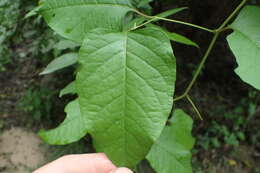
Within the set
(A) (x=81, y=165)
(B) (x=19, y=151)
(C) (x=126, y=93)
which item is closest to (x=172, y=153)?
(A) (x=81, y=165)

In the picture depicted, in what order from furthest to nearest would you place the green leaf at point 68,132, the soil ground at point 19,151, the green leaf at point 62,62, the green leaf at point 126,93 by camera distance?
the soil ground at point 19,151, the green leaf at point 62,62, the green leaf at point 68,132, the green leaf at point 126,93

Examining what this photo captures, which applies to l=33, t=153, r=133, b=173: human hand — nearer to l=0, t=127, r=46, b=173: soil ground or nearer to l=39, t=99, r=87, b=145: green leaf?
l=39, t=99, r=87, b=145: green leaf

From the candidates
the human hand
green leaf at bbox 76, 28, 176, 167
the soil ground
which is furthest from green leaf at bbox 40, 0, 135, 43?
the soil ground

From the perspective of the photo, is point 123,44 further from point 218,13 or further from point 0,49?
point 218,13

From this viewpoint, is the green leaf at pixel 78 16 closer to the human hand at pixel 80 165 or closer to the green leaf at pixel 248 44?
the green leaf at pixel 248 44

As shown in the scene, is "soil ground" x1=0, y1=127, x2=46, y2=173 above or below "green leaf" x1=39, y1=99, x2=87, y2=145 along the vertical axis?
below

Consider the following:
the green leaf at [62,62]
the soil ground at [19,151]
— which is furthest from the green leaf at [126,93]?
the soil ground at [19,151]
